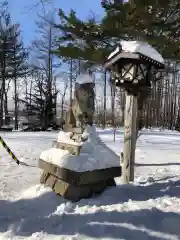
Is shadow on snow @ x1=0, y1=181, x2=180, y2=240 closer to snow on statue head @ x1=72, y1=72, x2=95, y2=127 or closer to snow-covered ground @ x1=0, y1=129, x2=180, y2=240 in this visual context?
snow-covered ground @ x1=0, y1=129, x2=180, y2=240

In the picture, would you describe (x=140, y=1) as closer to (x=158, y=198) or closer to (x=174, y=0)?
(x=174, y=0)

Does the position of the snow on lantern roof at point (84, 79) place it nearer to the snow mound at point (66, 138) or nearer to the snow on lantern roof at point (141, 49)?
the snow on lantern roof at point (141, 49)

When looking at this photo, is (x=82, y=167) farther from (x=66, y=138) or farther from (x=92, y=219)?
(x=92, y=219)

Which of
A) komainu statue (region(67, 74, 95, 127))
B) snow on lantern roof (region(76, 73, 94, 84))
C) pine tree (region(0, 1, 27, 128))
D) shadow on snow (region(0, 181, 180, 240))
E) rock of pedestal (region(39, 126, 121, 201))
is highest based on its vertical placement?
pine tree (region(0, 1, 27, 128))

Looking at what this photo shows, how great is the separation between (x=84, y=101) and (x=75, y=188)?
147 centimetres

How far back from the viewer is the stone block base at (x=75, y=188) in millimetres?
4484

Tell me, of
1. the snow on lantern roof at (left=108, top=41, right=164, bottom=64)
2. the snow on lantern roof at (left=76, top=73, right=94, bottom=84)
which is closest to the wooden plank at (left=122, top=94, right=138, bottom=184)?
the snow on lantern roof at (left=108, top=41, right=164, bottom=64)

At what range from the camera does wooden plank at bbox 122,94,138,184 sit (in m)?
5.46

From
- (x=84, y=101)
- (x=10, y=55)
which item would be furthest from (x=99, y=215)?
(x=10, y=55)

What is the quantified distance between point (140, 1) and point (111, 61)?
5.71 ft

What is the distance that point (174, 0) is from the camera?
20.9 ft

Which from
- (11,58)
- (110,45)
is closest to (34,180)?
(110,45)

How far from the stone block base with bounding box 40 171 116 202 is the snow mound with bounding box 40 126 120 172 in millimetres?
284

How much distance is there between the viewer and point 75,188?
4.52 meters
